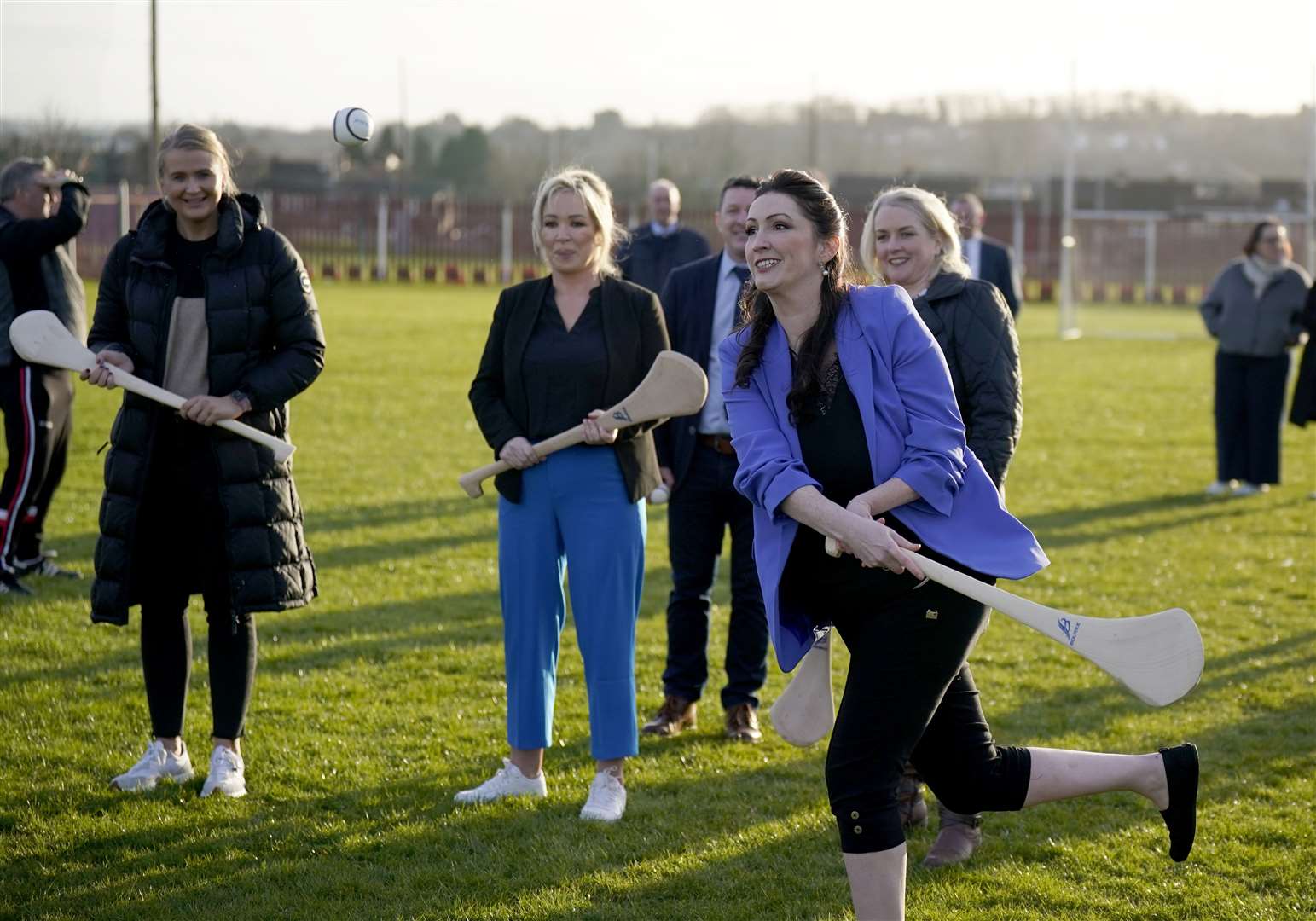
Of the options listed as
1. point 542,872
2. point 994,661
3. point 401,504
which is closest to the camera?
point 542,872

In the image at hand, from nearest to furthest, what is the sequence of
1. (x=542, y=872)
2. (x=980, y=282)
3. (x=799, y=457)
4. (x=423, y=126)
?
(x=799, y=457), (x=542, y=872), (x=980, y=282), (x=423, y=126)

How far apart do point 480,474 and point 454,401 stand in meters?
11.3

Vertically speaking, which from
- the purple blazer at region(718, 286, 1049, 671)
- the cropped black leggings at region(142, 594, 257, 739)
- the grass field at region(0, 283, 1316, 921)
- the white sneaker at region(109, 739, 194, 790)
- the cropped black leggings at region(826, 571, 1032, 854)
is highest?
the purple blazer at region(718, 286, 1049, 671)

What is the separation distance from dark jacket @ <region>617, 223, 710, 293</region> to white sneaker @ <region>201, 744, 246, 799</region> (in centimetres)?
Result: 384

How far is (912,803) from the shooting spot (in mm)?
4887

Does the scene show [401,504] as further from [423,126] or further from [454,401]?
[423,126]

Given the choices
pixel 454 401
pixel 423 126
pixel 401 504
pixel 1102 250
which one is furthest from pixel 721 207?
pixel 423 126

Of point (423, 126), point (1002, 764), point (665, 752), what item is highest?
point (423, 126)

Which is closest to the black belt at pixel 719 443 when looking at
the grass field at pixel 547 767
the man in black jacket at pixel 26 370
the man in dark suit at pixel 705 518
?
the man in dark suit at pixel 705 518

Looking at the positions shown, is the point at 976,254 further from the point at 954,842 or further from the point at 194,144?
the point at 194,144

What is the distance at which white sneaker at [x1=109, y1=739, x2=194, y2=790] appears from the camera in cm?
504

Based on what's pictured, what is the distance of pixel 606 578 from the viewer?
4922 mm

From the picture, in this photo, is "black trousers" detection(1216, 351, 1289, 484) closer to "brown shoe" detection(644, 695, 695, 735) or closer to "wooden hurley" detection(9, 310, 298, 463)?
"brown shoe" detection(644, 695, 695, 735)

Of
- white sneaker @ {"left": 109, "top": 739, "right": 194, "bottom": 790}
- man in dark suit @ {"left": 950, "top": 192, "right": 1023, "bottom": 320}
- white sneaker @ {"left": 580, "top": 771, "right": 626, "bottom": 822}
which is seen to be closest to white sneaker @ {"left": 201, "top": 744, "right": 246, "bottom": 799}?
white sneaker @ {"left": 109, "top": 739, "right": 194, "bottom": 790}
